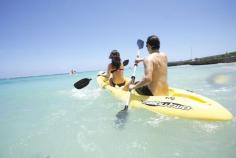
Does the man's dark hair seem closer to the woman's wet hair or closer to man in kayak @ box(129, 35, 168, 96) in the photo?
man in kayak @ box(129, 35, 168, 96)

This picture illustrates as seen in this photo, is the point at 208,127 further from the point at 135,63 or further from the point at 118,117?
the point at 135,63

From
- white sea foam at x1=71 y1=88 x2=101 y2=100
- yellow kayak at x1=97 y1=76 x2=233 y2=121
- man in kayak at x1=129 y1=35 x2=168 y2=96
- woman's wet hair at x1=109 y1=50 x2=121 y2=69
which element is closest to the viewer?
yellow kayak at x1=97 y1=76 x2=233 y2=121

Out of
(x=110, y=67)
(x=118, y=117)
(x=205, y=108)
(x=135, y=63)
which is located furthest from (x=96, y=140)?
(x=110, y=67)

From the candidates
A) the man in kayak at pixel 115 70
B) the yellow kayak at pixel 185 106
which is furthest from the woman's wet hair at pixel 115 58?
the yellow kayak at pixel 185 106

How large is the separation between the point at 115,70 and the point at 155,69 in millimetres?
4047

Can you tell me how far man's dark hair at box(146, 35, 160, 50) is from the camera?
453 cm

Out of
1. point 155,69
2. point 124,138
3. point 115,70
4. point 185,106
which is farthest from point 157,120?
point 115,70

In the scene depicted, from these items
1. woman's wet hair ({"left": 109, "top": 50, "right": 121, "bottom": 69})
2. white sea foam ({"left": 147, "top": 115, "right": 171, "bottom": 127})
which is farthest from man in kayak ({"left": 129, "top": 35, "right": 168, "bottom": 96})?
woman's wet hair ({"left": 109, "top": 50, "right": 121, "bottom": 69})

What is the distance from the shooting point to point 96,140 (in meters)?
3.94

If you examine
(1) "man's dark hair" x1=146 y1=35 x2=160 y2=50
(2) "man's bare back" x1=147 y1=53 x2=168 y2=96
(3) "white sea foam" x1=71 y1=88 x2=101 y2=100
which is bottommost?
(3) "white sea foam" x1=71 y1=88 x2=101 y2=100

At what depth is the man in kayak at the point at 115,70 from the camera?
8258 millimetres

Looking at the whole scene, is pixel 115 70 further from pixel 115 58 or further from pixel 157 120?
pixel 157 120

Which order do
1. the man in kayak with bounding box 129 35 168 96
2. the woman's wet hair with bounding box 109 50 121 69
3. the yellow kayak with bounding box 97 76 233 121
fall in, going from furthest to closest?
the woman's wet hair with bounding box 109 50 121 69, the man in kayak with bounding box 129 35 168 96, the yellow kayak with bounding box 97 76 233 121

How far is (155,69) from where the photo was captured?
176 inches
